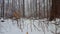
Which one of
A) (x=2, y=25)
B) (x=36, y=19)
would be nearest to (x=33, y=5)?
(x=36, y=19)

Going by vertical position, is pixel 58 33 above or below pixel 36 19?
below

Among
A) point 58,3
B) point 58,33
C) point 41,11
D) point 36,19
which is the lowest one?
point 58,33

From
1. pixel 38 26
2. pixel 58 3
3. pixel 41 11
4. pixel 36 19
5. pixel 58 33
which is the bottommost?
pixel 58 33

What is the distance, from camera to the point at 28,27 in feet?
5.20

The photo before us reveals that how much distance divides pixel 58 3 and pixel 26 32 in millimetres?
636

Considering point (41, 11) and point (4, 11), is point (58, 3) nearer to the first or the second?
point (41, 11)

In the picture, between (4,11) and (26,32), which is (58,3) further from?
(4,11)

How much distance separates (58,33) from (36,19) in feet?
1.27

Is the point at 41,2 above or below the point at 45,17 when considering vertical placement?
above

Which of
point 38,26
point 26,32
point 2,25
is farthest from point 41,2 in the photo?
point 2,25

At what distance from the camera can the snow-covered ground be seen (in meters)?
1.56

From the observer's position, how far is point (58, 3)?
1.59 meters

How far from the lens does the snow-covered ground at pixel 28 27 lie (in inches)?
61.4

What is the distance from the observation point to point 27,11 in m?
1.58
